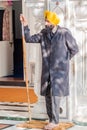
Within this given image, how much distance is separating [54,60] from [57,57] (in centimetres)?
5

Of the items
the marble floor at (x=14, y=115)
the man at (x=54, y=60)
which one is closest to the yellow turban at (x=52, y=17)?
the man at (x=54, y=60)

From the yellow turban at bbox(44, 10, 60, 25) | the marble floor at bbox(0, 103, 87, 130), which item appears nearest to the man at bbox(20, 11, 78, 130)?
the yellow turban at bbox(44, 10, 60, 25)

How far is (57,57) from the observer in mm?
4859

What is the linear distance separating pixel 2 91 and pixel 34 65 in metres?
2.91

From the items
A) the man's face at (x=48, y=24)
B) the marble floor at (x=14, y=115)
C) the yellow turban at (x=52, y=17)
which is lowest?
the marble floor at (x=14, y=115)

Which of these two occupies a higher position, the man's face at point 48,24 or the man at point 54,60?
the man's face at point 48,24

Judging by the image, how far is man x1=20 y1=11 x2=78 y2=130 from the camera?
487cm

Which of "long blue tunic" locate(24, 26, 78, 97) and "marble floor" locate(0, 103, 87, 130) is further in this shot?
"marble floor" locate(0, 103, 87, 130)

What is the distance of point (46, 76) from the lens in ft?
16.1

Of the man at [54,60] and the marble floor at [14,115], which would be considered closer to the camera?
the man at [54,60]

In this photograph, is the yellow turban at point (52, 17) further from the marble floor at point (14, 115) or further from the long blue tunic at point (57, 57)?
the marble floor at point (14, 115)

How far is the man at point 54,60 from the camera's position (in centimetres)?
487

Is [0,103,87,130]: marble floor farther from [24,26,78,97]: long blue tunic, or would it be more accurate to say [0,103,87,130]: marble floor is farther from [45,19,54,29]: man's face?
[45,19,54,29]: man's face

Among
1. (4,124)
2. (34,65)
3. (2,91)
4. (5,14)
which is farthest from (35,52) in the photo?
(5,14)
